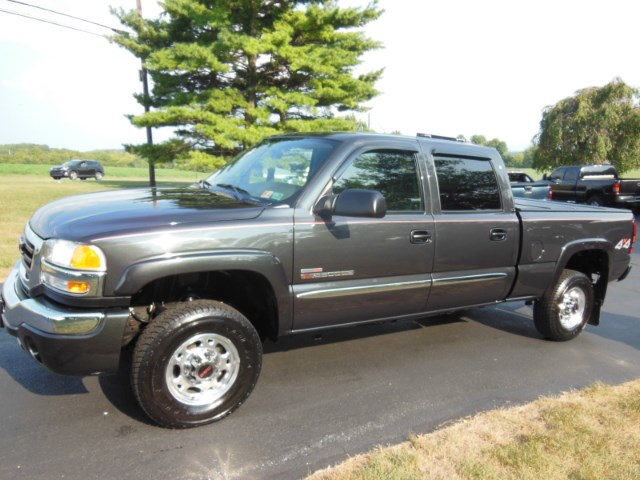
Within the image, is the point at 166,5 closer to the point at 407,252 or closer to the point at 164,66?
the point at 164,66

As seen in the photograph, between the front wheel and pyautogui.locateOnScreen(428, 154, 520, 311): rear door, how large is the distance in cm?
62

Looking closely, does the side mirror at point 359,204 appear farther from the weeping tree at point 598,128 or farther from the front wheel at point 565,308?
the weeping tree at point 598,128

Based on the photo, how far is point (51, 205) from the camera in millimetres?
3492

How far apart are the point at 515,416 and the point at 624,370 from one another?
1652mm

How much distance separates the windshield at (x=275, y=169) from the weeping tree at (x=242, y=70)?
45.7 ft

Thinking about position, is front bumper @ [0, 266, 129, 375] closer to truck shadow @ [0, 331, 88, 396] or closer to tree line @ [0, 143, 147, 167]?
truck shadow @ [0, 331, 88, 396]

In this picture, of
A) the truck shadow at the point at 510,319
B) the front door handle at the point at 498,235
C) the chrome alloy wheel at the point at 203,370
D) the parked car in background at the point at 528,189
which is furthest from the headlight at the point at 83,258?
the parked car in background at the point at 528,189

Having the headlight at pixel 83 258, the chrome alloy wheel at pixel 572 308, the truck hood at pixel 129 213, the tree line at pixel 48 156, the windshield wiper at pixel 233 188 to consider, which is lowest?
the chrome alloy wheel at pixel 572 308

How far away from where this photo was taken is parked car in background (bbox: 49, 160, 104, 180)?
38.2 metres

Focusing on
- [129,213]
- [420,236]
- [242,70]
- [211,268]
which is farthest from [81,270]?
[242,70]

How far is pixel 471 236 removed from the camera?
399 centimetres

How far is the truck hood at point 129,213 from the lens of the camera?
2.75 meters

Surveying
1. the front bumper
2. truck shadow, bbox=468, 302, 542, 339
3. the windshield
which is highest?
the windshield

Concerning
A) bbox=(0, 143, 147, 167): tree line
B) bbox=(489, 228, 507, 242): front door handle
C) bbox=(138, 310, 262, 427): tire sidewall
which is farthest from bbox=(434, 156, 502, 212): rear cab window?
bbox=(0, 143, 147, 167): tree line
